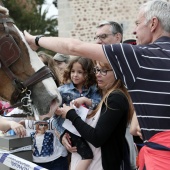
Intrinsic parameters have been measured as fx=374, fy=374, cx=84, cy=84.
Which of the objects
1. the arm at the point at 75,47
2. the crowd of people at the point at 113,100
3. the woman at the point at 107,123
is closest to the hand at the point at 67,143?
the crowd of people at the point at 113,100

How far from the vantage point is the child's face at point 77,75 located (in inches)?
137

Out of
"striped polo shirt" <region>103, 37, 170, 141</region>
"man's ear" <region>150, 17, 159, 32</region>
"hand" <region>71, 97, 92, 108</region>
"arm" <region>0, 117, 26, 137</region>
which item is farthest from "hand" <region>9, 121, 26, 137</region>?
"man's ear" <region>150, 17, 159, 32</region>

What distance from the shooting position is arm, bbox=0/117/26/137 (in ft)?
11.1

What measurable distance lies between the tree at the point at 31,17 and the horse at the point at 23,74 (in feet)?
53.0

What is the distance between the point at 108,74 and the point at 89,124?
446 millimetres

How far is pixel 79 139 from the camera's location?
3.15 meters

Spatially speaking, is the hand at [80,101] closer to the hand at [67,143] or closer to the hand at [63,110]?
the hand at [63,110]

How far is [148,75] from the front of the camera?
6.86 ft

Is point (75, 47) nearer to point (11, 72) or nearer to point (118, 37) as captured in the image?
point (11, 72)

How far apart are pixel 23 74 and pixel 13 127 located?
719 mm

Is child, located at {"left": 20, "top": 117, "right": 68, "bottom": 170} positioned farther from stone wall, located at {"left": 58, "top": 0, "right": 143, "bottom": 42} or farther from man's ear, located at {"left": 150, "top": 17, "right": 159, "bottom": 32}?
stone wall, located at {"left": 58, "top": 0, "right": 143, "bottom": 42}

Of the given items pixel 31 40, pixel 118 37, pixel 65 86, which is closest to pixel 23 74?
pixel 31 40

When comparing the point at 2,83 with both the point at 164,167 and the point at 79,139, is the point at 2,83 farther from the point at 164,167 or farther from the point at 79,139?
the point at 164,167

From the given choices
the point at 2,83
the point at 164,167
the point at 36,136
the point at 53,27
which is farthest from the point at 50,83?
the point at 53,27
